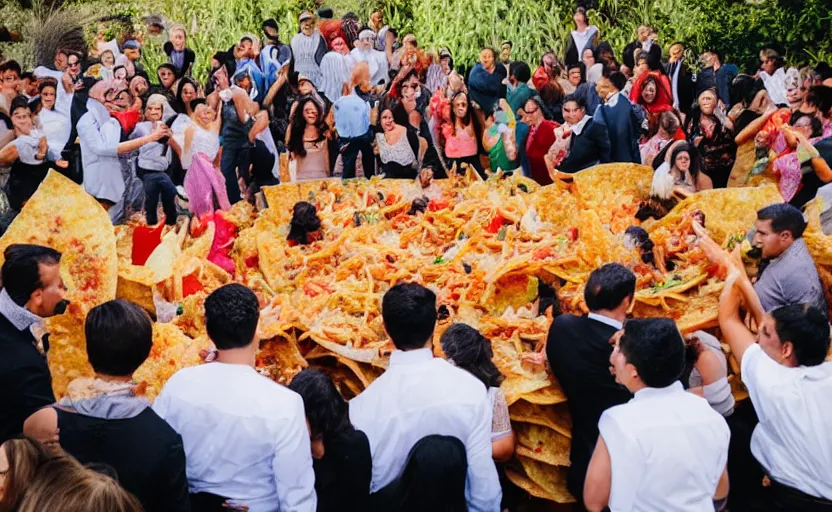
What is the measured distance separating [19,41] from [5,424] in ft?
28.7

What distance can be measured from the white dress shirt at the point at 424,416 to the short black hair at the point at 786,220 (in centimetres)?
171

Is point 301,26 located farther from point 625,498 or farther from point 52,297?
A: point 625,498

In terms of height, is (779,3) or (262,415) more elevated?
(779,3)

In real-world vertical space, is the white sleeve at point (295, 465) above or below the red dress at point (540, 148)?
below

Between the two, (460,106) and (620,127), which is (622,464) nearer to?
(620,127)

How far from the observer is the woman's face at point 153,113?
7.24m

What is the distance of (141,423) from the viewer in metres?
2.59

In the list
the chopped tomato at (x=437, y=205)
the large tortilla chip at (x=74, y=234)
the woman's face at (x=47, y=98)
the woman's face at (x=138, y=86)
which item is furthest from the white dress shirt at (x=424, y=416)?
the woman's face at (x=138, y=86)

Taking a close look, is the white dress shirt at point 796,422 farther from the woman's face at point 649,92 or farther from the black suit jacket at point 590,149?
the woman's face at point 649,92

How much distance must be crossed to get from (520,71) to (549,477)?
5.73m

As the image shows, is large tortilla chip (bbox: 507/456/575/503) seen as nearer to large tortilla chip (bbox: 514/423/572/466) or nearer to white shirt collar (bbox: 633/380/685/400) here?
large tortilla chip (bbox: 514/423/572/466)

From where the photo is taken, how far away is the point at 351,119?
825 centimetres

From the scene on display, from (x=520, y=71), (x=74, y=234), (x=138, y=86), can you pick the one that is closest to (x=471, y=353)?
(x=74, y=234)

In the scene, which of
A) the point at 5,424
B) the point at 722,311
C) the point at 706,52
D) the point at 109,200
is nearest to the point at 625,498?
the point at 722,311
